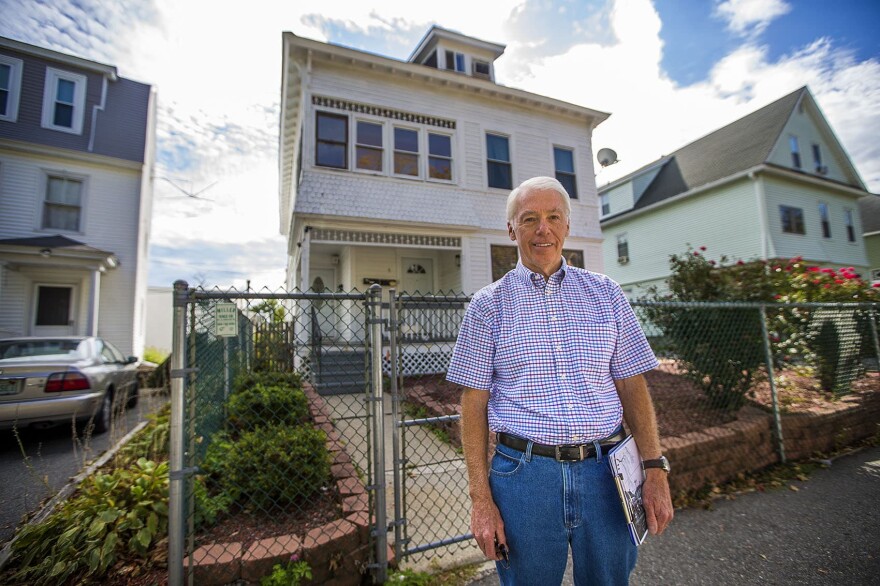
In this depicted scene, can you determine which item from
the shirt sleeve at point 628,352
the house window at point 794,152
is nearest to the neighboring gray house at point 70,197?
the shirt sleeve at point 628,352

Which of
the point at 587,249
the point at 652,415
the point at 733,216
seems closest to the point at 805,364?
the point at 652,415

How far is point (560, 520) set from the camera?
4.54 feet

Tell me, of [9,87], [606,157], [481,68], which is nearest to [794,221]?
[606,157]

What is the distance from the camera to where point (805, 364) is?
509cm

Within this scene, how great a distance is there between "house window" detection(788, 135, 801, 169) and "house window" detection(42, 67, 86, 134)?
2537cm

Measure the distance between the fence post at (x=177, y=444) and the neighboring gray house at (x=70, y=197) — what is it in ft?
36.5

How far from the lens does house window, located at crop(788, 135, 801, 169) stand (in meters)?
15.8

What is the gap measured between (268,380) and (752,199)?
17.6m

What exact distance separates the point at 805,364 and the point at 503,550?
5902 millimetres

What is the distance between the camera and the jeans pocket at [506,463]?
1408mm

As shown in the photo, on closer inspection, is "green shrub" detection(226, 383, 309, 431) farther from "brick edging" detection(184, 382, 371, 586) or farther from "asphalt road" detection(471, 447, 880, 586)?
"asphalt road" detection(471, 447, 880, 586)

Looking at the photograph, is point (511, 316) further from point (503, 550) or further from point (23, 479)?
point (23, 479)

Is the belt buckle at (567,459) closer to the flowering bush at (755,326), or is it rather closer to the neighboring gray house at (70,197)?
the flowering bush at (755,326)

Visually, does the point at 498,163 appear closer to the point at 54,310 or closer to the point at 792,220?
the point at 792,220
